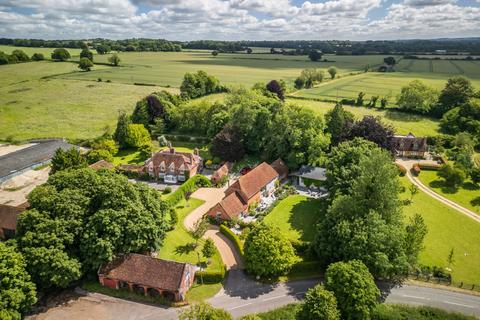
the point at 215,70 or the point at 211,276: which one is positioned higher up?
the point at 215,70

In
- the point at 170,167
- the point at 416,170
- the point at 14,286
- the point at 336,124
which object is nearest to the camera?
the point at 14,286

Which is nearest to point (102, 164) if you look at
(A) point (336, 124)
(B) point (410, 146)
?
(A) point (336, 124)

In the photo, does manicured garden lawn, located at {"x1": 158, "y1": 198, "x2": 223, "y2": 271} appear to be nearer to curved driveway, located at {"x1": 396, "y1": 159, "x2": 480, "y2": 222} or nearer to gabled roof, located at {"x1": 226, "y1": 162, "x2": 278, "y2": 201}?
gabled roof, located at {"x1": 226, "y1": 162, "x2": 278, "y2": 201}

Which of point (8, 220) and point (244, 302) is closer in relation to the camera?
point (244, 302)

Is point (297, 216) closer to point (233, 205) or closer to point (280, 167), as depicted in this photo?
point (233, 205)

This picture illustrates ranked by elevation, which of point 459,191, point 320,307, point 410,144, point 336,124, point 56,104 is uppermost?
point 56,104

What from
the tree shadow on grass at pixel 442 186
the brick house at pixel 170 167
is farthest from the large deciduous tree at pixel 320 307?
the tree shadow on grass at pixel 442 186

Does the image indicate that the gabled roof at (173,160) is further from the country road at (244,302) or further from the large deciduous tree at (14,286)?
the large deciduous tree at (14,286)
